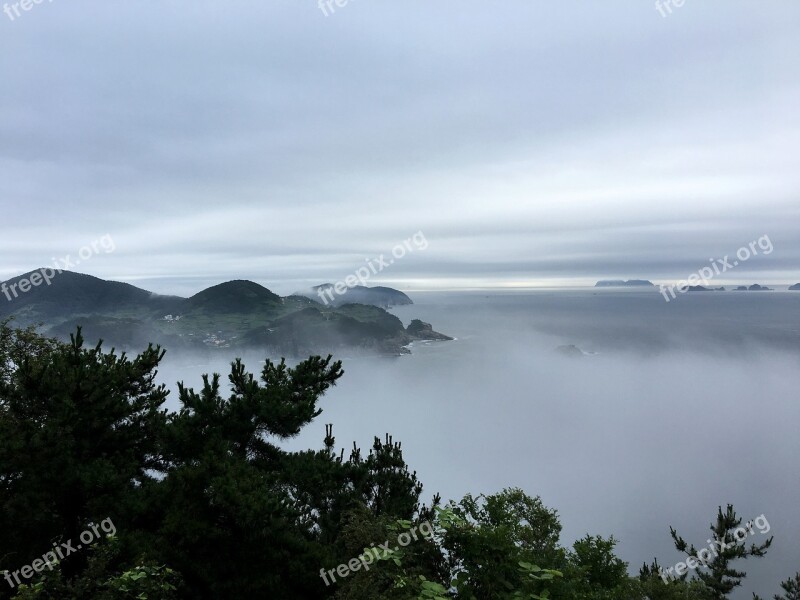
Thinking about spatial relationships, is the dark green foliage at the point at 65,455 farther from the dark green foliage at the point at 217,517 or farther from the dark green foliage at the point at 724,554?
the dark green foliage at the point at 724,554

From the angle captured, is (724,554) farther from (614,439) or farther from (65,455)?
(614,439)

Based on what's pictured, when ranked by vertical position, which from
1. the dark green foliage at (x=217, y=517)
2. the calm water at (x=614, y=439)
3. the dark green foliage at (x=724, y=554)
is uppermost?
the dark green foliage at (x=217, y=517)

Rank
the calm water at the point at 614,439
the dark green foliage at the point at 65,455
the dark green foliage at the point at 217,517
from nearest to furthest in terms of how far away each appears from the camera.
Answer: the dark green foliage at the point at 217,517 < the dark green foliage at the point at 65,455 < the calm water at the point at 614,439

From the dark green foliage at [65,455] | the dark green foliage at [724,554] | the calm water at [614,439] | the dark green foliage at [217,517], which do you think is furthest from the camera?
the calm water at [614,439]

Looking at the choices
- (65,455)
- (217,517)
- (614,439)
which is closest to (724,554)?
(217,517)

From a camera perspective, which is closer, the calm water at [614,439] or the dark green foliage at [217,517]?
the dark green foliage at [217,517]

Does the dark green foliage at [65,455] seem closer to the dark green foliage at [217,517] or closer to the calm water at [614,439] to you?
the dark green foliage at [217,517]

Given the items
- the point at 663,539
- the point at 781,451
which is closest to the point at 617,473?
the point at 663,539

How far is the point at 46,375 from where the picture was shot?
12078 mm

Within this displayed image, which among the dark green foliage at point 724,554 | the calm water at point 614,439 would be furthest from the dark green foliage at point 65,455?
the calm water at point 614,439

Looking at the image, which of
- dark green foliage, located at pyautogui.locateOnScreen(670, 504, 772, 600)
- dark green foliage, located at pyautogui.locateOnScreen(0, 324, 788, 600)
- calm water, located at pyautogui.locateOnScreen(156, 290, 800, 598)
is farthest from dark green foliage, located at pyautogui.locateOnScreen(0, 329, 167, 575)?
calm water, located at pyautogui.locateOnScreen(156, 290, 800, 598)

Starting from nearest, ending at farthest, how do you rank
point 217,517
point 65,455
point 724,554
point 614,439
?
1. point 217,517
2. point 65,455
3. point 724,554
4. point 614,439

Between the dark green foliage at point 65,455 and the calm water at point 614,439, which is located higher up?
the dark green foliage at point 65,455

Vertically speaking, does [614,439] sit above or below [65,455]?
below
